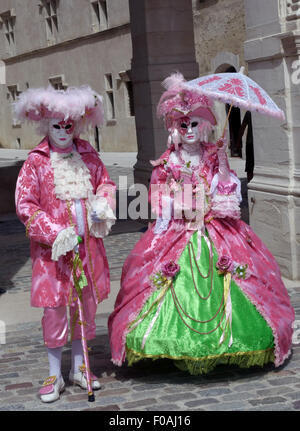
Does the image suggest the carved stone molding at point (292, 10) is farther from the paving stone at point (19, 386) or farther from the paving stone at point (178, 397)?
the paving stone at point (19, 386)

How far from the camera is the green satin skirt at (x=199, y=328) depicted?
14.8ft

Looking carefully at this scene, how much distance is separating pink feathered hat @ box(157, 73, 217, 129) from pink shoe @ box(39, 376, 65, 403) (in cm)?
174

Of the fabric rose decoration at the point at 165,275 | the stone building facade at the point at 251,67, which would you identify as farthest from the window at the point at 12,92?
the fabric rose decoration at the point at 165,275

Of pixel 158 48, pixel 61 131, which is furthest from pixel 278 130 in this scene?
pixel 158 48

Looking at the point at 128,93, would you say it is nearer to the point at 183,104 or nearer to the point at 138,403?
the point at 183,104

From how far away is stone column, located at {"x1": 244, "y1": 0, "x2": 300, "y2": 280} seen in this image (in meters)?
6.95

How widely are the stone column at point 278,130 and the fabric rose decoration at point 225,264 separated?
7.99 ft

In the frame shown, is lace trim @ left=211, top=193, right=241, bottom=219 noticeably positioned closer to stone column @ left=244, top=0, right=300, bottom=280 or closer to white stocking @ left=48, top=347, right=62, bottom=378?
white stocking @ left=48, top=347, right=62, bottom=378

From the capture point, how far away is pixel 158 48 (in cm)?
1077

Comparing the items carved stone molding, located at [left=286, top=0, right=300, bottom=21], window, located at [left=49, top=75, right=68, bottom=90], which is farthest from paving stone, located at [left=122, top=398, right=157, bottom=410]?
window, located at [left=49, top=75, right=68, bottom=90]

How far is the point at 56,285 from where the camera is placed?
4.54 m

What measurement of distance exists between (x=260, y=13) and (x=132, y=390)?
4.03 metres
